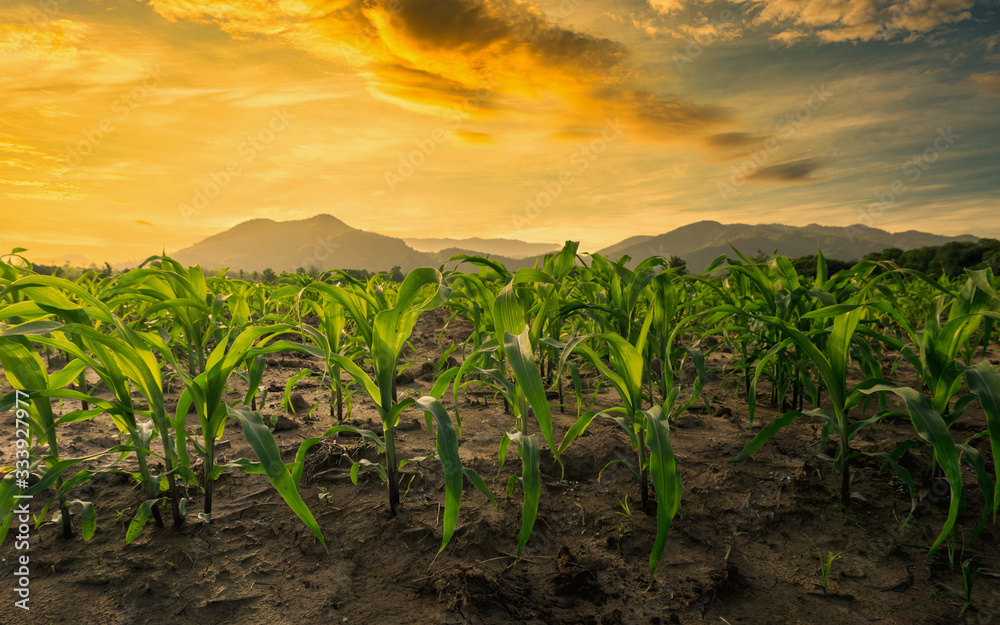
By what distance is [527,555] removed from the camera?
1.70 metres

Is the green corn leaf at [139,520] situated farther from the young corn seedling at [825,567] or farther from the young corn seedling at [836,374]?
the young corn seedling at [825,567]

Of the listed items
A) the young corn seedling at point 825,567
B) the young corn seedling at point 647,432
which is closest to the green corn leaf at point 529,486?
the young corn seedling at point 647,432

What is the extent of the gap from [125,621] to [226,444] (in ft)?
3.88

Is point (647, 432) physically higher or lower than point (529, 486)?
higher

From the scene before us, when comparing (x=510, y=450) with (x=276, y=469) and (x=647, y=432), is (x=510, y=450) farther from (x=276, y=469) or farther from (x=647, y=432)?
(x=276, y=469)

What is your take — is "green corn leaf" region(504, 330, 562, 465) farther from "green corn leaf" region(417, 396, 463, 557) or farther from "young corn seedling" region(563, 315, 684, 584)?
"green corn leaf" region(417, 396, 463, 557)

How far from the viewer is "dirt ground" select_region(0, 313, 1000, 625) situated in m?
1.44

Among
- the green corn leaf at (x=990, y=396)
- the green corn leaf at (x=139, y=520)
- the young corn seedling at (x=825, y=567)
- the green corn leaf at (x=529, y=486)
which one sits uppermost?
the green corn leaf at (x=990, y=396)

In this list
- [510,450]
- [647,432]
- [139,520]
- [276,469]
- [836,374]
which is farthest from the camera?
[510,450]

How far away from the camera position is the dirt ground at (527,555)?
56.8 inches

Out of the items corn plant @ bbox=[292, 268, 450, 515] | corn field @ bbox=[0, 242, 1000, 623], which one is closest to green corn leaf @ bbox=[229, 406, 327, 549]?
corn field @ bbox=[0, 242, 1000, 623]

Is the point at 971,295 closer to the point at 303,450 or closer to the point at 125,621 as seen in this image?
the point at 303,450

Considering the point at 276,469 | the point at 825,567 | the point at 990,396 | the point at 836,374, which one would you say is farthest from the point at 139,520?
the point at 990,396

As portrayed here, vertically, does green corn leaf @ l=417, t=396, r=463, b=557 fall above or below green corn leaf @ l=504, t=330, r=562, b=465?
below
